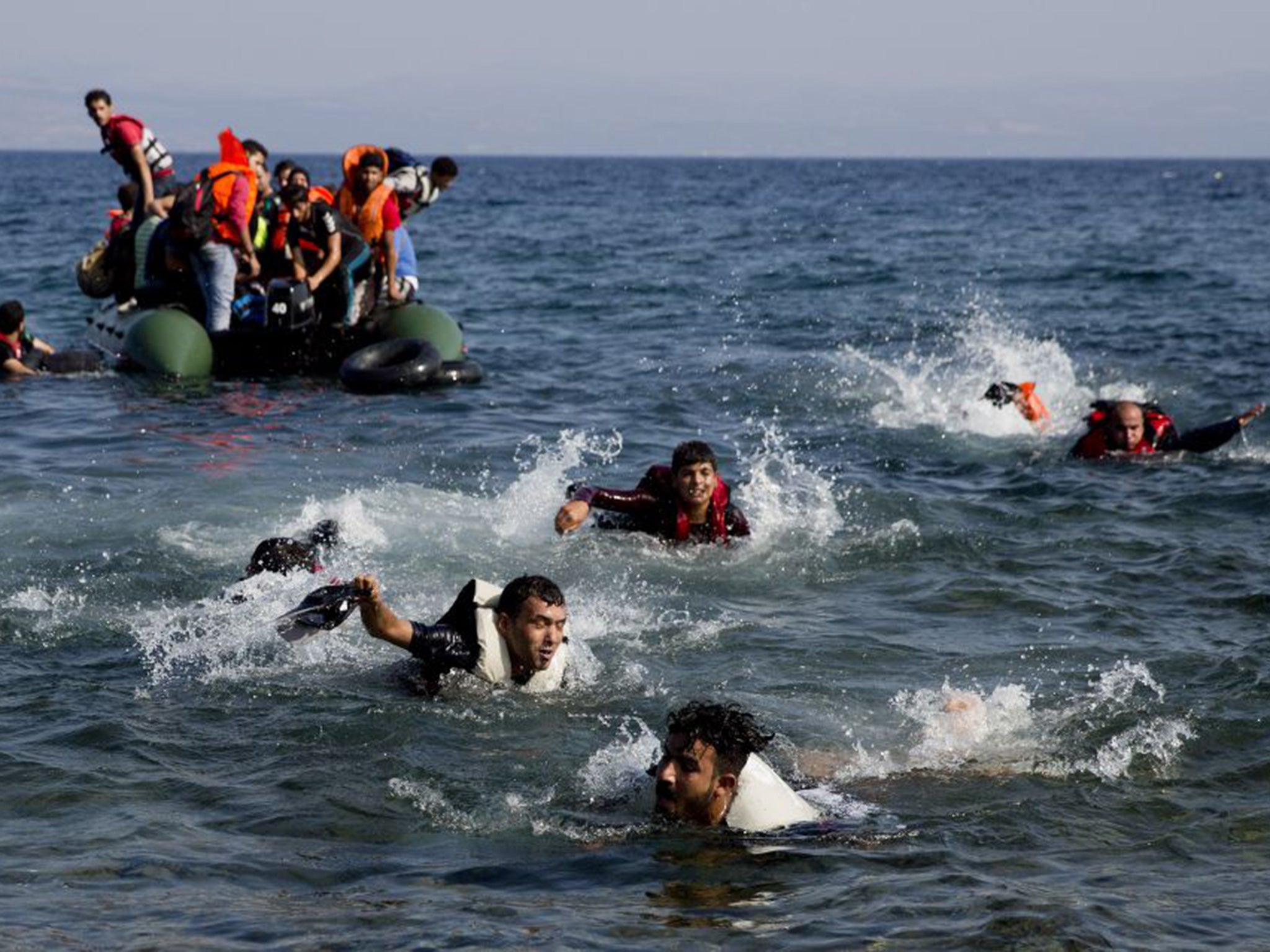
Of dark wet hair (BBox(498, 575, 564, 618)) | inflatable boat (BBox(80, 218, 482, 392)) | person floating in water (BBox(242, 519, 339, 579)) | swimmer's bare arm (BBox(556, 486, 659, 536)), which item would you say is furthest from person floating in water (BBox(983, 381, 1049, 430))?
dark wet hair (BBox(498, 575, 564, 618))

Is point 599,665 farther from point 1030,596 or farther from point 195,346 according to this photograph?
point 195,346

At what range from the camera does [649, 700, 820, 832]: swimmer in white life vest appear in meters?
6.72

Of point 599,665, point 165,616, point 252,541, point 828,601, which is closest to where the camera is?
point 599,665

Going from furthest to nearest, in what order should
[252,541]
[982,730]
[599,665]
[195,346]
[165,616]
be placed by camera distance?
1. [195,346]
2. [252,541]
3. [165,616]
4. [599,665]
5. [982,730]

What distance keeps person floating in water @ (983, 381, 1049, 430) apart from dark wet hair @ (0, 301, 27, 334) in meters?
9.73

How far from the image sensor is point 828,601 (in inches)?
417

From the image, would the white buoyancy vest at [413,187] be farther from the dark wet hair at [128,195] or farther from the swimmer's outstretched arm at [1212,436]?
the swimmer's outstretched arm at [1212,436]

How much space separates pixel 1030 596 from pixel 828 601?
50.1 inches

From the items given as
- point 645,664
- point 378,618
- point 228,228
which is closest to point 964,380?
point 228,228

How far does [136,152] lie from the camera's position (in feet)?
57.2

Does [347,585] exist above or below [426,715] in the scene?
above

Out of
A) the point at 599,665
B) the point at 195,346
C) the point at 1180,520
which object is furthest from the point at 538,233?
the point at 599,665

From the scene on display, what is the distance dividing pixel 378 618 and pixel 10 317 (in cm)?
1190

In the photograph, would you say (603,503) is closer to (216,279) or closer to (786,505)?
(786,505)
